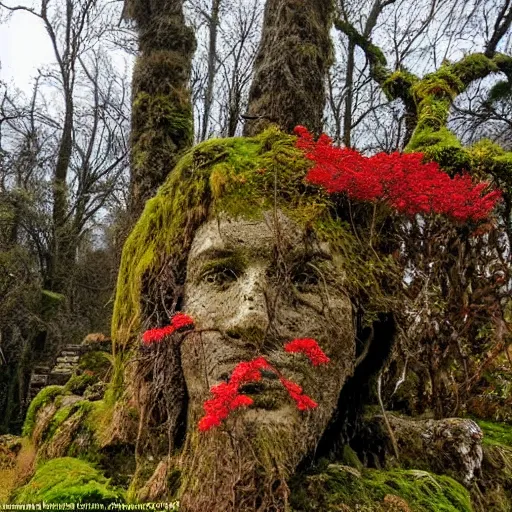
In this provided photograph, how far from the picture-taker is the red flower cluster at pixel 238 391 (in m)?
2.16

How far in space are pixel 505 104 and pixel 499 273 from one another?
891 cm

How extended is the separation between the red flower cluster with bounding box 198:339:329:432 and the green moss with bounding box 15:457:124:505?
2.16 ft

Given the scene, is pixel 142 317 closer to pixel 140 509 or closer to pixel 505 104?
pixel 140 509

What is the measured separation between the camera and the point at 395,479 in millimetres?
2725

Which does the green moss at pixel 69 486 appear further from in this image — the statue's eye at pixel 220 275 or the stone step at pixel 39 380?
the stone step at pixel 39 380

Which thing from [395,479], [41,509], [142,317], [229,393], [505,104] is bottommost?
[41,509]

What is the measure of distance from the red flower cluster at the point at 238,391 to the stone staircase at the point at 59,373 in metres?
7.69

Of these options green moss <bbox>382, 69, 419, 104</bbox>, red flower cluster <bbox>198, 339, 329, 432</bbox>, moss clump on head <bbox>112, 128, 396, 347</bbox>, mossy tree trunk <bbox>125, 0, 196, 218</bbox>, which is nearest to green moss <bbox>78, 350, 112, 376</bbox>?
mossy tree trunk <bbox>125, 0, 196, 218</bbox>

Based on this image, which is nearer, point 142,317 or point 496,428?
point 142,317

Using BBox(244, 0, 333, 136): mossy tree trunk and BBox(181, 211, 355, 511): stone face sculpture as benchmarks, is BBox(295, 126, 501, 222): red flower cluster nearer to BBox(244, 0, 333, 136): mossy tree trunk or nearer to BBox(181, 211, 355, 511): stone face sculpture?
BBox(181, 211, 355, 511): stone face sculpture

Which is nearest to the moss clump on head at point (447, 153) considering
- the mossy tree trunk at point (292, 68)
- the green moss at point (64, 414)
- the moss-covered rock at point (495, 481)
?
the mossy tree trunk at point (292, 68)

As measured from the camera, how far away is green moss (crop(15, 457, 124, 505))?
2352 millimetres

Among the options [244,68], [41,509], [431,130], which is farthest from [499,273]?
[244,68]

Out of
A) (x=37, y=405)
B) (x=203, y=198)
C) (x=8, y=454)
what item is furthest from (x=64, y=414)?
(x=203, y=198)
